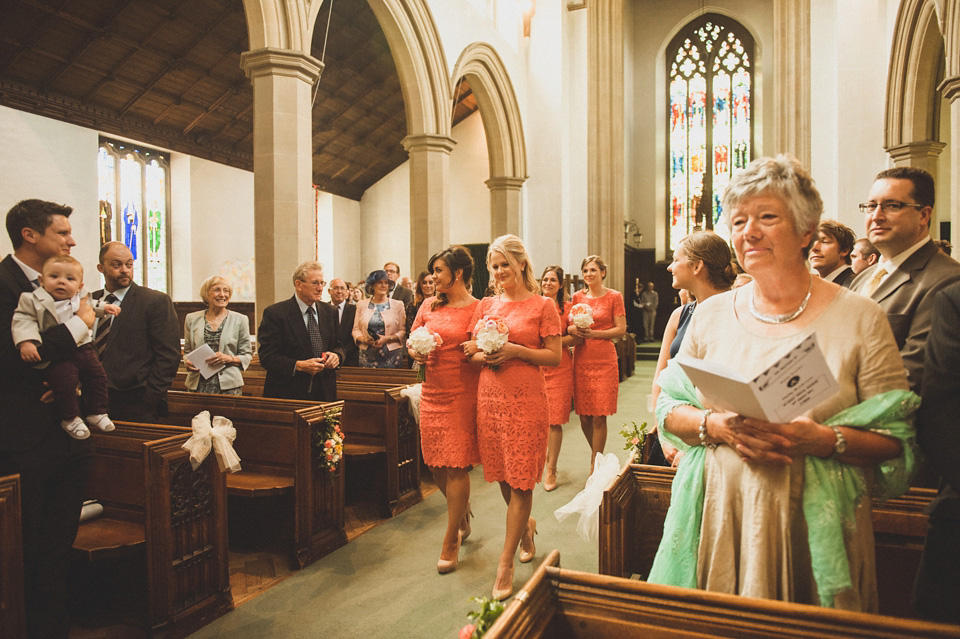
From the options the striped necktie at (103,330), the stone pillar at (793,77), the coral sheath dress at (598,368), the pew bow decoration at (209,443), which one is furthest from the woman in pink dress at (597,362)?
the stone pillar at (793,77)

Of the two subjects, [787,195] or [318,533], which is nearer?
[787,195]

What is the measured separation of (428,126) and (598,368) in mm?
5318

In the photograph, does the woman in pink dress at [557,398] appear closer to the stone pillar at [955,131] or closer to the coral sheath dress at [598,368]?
the coral sheath dress at [598,368]

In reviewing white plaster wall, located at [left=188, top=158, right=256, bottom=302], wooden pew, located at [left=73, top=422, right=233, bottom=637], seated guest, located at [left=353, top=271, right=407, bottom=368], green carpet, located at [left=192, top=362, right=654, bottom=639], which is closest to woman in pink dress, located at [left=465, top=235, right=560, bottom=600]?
green carpet, located at [left=192, top=362, right=654, bottom=639]

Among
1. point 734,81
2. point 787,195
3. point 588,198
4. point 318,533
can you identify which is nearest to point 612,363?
point 318,533

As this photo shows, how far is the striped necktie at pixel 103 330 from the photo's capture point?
3422 millimetres

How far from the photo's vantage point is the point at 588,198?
13.9 meters

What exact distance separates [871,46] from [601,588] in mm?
11192

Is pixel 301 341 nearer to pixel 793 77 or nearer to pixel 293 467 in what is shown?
pixel 293 467

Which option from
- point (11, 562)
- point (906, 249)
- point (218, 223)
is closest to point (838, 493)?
point (906, 249)

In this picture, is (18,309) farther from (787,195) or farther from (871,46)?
(871,46)

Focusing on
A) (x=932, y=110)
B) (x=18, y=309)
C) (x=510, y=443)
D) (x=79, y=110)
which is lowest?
(x=510, y=443)

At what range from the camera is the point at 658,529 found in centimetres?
235

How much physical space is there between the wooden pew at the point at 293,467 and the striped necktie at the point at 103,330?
0.56m
